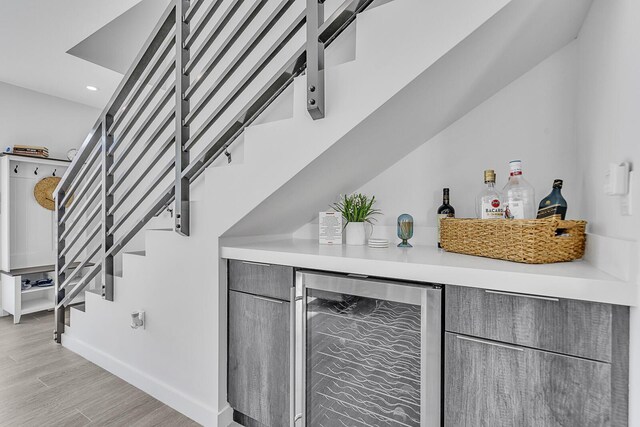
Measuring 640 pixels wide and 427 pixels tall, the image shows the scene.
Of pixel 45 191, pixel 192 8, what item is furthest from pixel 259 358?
pixel 45 191

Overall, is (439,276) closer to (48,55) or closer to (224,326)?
(224,326)

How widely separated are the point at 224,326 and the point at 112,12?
2642 mm

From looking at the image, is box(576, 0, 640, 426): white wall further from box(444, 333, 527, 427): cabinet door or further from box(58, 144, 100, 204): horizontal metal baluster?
box(58, 144, 100, 204): horizontal metal baluster

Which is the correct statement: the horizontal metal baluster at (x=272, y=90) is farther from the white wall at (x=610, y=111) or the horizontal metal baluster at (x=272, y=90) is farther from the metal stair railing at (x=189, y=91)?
the white wall at (x=610, y=111)

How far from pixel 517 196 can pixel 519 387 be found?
2.64 ft

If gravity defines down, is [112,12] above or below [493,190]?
above

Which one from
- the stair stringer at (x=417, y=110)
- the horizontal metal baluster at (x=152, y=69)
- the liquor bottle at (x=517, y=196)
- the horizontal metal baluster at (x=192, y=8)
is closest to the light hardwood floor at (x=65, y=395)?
the stair stringer at (x=417, y=110)

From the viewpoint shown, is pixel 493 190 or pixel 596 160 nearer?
pixel 596 160

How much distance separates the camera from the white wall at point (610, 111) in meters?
0.86

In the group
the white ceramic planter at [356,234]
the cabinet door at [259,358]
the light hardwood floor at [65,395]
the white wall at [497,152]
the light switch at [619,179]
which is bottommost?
the light hardwood floor at [65,395]

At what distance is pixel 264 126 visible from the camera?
61.7 inches

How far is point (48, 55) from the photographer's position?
3.11 meters

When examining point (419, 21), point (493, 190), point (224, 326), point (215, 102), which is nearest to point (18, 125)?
point (215, 102)

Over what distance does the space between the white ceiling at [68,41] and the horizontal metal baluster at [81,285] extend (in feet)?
6.46
